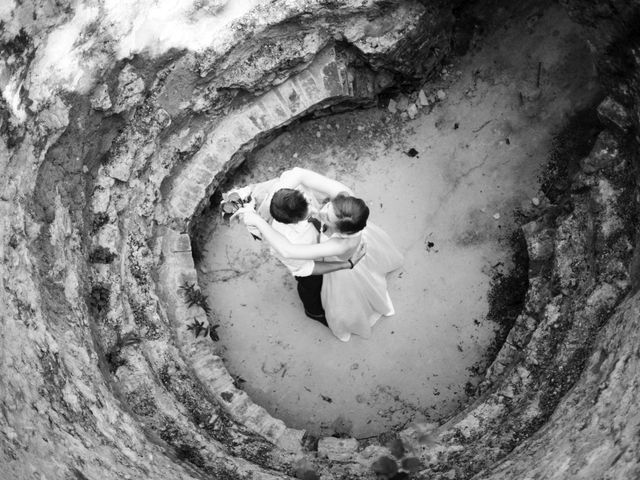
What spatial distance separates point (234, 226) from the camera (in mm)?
5180

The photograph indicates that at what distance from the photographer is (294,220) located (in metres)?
3.63

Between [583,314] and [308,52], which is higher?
[308,52]

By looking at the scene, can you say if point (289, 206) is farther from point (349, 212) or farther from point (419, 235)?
point (419, 235)

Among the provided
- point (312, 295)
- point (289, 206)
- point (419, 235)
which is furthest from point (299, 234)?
point (419, 235)

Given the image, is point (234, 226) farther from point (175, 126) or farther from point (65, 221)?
point (65, 221)

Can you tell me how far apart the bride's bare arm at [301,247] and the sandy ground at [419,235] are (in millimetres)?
1362

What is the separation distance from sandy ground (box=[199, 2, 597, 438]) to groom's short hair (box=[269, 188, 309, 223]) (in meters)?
1.53

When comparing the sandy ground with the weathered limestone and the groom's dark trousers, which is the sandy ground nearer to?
the groom's dark trousers

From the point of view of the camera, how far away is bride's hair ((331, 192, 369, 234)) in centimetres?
347

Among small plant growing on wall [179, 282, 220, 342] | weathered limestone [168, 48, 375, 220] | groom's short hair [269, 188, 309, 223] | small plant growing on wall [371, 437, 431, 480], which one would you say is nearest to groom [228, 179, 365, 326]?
groom's short hair [269, 188, 309, 223]

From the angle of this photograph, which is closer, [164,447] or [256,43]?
[164,447]

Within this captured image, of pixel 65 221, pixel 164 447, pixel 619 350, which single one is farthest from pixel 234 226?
pixel 619 350

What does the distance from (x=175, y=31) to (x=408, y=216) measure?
7.47 feet

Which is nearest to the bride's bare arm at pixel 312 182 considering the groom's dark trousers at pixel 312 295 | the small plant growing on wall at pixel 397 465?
the groom's dark trousers at pixel 312 295
